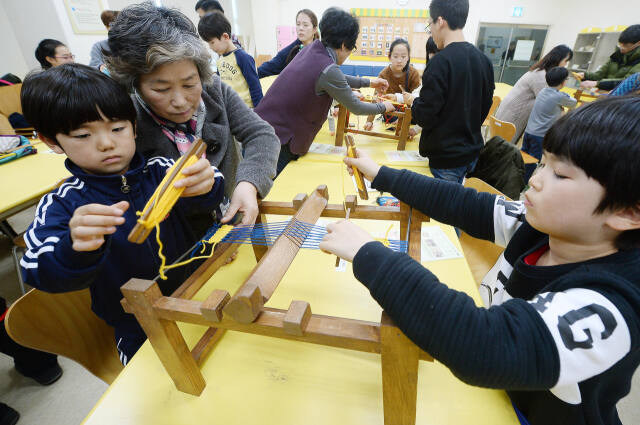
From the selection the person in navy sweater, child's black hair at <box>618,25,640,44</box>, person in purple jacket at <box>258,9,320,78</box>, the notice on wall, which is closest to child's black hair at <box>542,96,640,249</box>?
the person in navy sweater

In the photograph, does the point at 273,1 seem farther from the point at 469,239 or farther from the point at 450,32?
the point at 469,239

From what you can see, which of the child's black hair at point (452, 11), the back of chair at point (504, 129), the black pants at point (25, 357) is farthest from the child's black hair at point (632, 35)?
the black pants at point (25, 357)

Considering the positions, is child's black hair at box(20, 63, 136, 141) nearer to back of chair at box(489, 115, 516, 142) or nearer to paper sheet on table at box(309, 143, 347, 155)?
paper sheet on table at box(309, 143, 347, 155)

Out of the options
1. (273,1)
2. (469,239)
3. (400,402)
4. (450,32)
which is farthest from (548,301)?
(273,1)

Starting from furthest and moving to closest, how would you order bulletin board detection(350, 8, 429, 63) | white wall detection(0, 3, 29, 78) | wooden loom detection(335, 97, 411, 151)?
bulletin board detection(350, 8, 429, 63), white wall detection(0, 3, 29, 78), wooden loom detection(335, 97, 411, 151)

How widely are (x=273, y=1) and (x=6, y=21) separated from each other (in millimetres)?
5373

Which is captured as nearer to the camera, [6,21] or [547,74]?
[547,74]

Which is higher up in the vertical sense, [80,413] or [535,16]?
[535,16]

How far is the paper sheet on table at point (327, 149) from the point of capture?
7.16 feet

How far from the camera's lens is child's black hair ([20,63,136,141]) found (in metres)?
0.66

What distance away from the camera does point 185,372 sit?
62 cm

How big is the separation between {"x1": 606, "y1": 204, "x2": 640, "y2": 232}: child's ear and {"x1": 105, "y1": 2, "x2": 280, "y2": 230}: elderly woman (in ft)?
2.65

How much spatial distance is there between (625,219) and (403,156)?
1.69 metres

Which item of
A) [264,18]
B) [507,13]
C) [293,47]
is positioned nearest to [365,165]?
[293,47]
